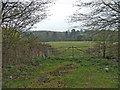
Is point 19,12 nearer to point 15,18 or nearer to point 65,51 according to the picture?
point 15,18

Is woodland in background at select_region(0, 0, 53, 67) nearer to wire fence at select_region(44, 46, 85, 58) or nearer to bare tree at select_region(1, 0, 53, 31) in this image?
bare tree at select_region(1, 0, 53, 31)

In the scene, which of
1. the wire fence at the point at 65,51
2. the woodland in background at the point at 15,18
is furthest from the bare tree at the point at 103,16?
the wire fence at the point at 65,51

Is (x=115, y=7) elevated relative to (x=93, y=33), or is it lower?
elevated

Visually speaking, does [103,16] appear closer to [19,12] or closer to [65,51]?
[19,12]

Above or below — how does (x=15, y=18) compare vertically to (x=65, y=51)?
above

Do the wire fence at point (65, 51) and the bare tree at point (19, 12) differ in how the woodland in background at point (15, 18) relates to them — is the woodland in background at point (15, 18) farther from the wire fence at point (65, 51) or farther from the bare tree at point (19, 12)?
the wire fence at point (65, 51)

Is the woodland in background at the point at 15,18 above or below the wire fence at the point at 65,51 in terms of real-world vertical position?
above

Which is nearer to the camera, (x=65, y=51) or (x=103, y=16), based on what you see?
(x=103, y=16)

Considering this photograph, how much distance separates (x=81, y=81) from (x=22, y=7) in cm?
330

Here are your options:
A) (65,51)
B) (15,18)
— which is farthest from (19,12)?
(65,51)

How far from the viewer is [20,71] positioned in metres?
10.2

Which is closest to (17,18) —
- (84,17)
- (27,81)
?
(84,17)

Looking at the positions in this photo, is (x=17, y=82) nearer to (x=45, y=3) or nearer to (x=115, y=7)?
(x=45, y=3)

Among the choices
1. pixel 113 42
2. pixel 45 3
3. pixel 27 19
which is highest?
pixel 45 3
